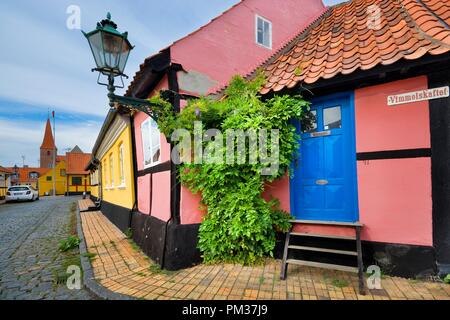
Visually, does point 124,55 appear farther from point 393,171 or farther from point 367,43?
point 393,171

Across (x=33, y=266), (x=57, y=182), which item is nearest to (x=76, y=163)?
(x=57, y=182)

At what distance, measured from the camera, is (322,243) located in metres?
3.66

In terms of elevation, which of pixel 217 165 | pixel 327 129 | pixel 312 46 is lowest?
pixel 217 165

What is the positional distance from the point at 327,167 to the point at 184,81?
2811 mm

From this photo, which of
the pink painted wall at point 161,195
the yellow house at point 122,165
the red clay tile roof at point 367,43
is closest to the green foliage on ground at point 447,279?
the red clay tile roof at point 367,43

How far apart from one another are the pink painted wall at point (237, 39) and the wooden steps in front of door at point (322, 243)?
10.2 feet

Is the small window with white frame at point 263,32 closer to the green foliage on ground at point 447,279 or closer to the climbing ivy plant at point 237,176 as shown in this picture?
the climbing ivy plant at point 237,176

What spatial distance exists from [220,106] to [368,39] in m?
2.52

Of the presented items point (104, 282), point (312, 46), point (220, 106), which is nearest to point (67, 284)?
point (104, 282)

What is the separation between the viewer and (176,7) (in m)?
5.05

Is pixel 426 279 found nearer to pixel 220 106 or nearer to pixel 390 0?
pixel 220 106

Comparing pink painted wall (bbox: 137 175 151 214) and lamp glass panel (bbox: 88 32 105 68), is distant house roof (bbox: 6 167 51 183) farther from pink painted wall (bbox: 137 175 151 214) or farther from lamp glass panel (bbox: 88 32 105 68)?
lamp glass panel (bbox: 88 32 105 68)

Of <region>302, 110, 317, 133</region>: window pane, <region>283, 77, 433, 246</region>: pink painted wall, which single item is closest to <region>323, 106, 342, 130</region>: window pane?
<region>302, 110, 317, 133</region>: window pane

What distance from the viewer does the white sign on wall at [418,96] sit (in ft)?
9.83
